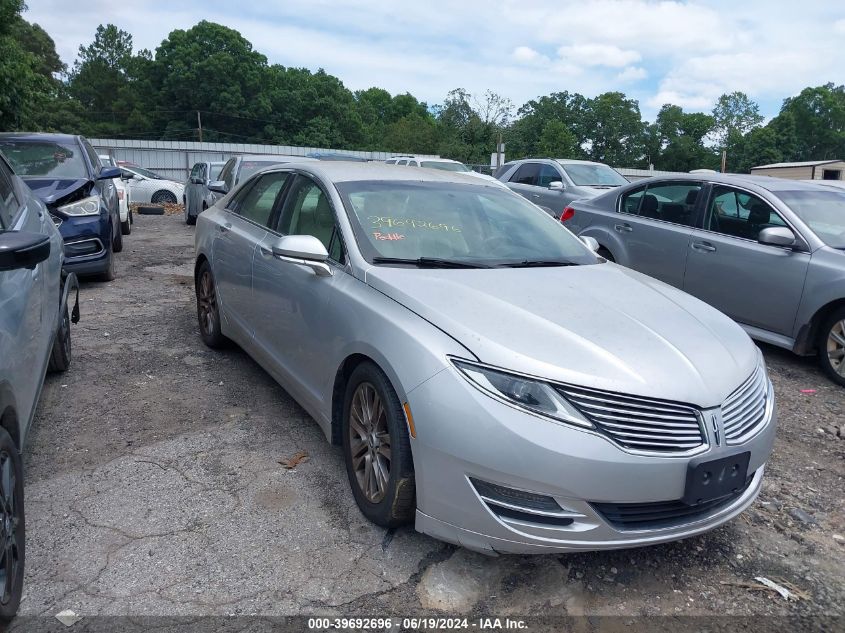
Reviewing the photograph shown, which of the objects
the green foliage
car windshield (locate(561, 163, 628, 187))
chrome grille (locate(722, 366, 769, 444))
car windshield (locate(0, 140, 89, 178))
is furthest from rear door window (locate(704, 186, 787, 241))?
the green foliage

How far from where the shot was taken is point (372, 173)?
4.21m

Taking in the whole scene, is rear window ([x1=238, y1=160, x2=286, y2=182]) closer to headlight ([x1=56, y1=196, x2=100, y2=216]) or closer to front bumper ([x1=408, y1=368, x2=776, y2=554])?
headlight ([x1=56, y1=196, x2=100, y2=216])

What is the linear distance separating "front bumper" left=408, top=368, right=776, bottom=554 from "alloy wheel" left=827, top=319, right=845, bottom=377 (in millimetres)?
3316

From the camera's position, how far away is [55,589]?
2.60 meters

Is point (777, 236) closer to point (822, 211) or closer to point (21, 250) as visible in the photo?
point (822, 211)

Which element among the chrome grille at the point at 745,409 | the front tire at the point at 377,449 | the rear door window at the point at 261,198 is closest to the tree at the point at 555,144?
the rear door window at the point at 261,198

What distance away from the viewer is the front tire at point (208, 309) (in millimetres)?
5301

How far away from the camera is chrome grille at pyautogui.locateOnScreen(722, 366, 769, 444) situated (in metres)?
2.66

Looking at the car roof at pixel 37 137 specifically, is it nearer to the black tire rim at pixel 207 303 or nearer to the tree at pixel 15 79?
the tree at pixel 15 79

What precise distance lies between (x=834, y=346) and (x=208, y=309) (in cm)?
500

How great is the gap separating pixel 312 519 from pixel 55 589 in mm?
1065

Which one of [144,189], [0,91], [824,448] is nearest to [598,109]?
[144,189]

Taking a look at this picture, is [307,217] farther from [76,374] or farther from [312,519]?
[76,374]

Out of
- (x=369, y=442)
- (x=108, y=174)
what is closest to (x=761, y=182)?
(x=369, y=442)
